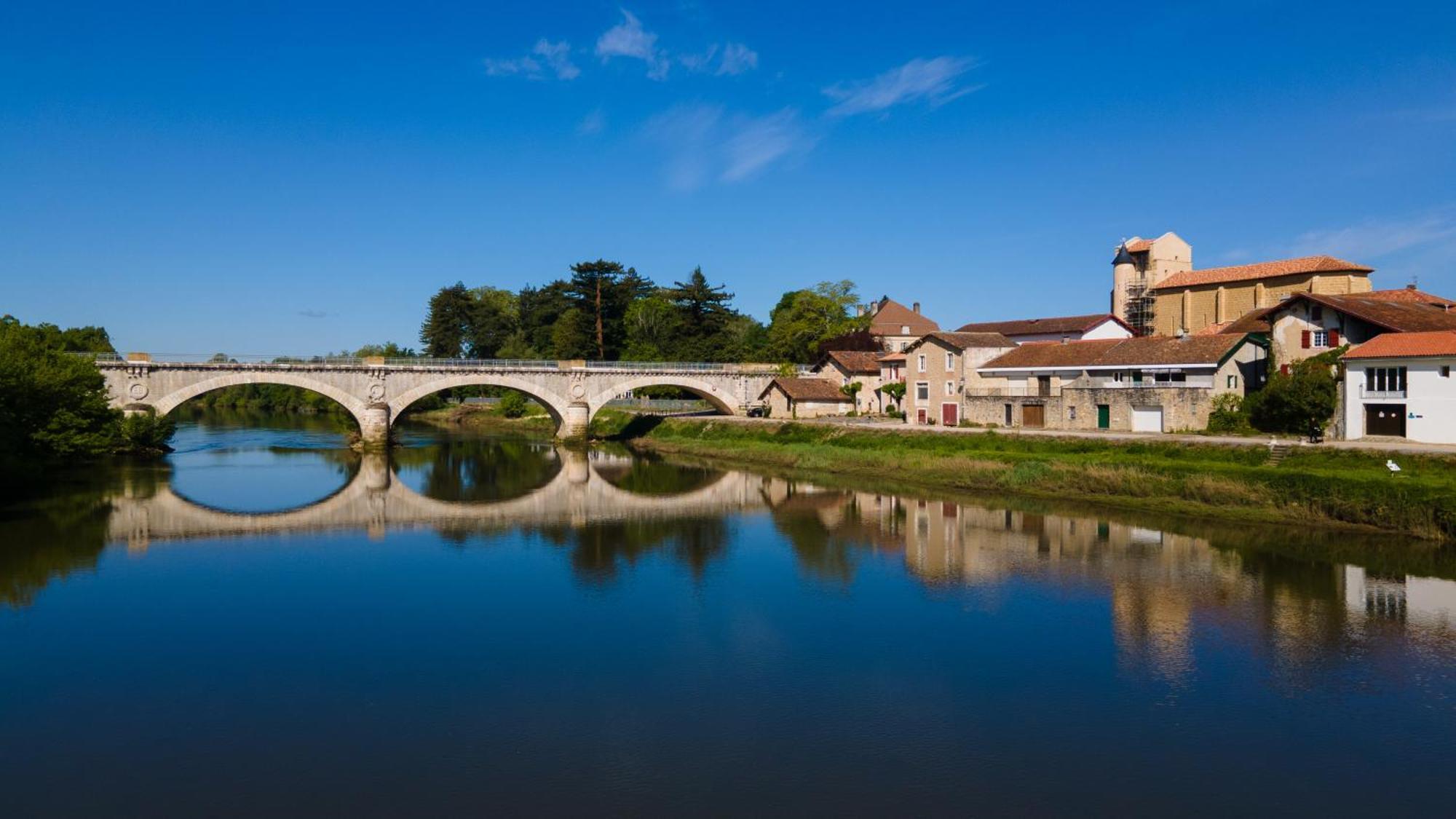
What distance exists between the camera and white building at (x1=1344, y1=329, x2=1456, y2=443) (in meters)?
29.8

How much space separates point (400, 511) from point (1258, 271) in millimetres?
48408

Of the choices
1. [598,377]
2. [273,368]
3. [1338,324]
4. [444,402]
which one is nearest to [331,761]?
[1338,324]

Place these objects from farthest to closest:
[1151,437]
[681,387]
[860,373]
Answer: [681,387] < [860,373] < [1151,437]

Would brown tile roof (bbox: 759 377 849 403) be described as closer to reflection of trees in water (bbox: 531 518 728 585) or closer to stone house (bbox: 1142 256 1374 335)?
stone house (bbox: 1142 256 1374 335)

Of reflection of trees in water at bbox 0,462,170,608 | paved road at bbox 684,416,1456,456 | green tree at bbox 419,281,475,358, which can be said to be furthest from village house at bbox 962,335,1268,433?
green tree at bbox 419,281,475,358

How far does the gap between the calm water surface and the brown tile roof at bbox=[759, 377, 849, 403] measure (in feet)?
96.0

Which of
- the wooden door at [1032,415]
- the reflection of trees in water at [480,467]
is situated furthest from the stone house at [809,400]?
the reflection of trees in water at [480,467]

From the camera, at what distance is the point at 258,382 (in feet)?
164

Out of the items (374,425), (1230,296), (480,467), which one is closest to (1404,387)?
(1230,296)

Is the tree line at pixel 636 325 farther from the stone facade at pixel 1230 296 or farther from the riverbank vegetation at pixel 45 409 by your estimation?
the riverbank vegetation at pixel 45 409

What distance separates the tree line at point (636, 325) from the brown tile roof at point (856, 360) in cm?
933

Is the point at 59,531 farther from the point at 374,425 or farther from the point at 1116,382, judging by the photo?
the point at 1116,382

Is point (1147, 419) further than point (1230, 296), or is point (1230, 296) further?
point (1230, 296)

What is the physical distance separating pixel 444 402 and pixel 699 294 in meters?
32.2
